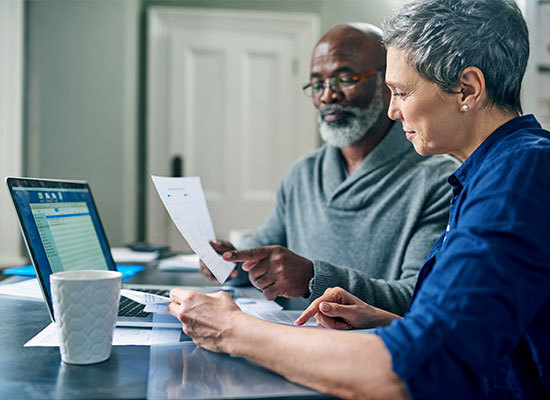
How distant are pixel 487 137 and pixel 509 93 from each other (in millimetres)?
75

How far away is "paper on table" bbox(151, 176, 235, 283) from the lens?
1.01 meters

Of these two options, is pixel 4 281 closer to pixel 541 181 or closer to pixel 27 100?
pixel 541 181

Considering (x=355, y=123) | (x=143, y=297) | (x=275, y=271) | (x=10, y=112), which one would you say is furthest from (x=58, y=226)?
(x=10, y=112)

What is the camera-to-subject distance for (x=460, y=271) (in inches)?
24.0

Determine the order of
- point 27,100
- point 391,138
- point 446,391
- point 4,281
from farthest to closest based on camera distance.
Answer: point 27,100 → point 391,138 → point 4,281 → point 446,391

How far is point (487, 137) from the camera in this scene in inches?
32.9

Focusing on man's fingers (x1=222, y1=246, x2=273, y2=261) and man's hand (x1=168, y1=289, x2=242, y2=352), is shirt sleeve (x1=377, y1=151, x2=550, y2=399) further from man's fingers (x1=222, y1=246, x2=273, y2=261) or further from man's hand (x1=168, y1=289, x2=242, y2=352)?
man's fingers (x1=222, y1=246, x2=273, y2=261)

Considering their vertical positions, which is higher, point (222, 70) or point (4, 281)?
point (222, 70)

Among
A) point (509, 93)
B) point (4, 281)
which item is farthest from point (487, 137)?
point (4, 281)

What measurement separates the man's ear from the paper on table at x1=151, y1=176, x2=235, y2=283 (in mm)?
540

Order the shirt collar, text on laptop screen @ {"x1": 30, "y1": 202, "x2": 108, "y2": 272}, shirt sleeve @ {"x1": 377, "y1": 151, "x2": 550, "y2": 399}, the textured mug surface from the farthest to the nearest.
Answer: text on laptop screen @ {"x1": 30, "y1": 202, "x2": 108, "y2": 272} → the shirt collar → the textured mug surface → shirt sleeve @ {"x1": 377, "y1": 151, "x2": 550, "y2": 399}

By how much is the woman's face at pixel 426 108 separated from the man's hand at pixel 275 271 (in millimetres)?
406

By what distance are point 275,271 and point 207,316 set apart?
0.37m

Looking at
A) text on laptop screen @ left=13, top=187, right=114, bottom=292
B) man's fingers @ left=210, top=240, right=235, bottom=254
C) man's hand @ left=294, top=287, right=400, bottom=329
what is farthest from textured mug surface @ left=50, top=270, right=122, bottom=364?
man's fingers @ left=210, top=240, right=235, bottom=254
